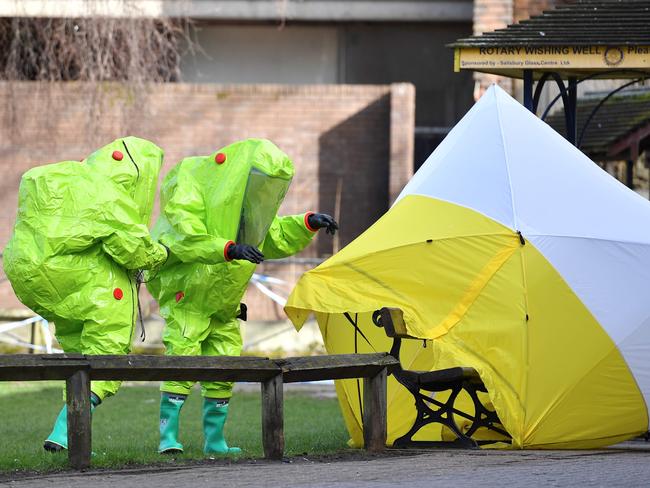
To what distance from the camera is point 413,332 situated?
348 inches

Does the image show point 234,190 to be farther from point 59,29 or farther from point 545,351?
point 59,29

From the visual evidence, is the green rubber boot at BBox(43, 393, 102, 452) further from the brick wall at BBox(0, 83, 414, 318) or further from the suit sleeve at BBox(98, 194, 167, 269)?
the brick wall at BBox(0, 83, 414, 318)

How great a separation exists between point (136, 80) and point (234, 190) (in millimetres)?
9875

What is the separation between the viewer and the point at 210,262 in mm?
8562

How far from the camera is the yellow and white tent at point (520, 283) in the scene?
8.73m

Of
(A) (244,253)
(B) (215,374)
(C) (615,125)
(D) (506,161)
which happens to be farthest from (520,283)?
(C) (615,125)

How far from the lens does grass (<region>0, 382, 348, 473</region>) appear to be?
26.5 feet

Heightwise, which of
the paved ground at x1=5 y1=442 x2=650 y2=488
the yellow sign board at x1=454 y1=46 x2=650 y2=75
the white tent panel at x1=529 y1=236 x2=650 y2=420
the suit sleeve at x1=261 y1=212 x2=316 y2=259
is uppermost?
the yellow sign board at x1=454 y1=46 x2=650 y2=75

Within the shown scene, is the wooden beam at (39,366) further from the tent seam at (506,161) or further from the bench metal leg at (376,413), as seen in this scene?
the tent seam at (506,161)

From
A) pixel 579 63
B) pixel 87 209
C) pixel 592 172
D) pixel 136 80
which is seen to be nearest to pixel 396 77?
pixel 136 80

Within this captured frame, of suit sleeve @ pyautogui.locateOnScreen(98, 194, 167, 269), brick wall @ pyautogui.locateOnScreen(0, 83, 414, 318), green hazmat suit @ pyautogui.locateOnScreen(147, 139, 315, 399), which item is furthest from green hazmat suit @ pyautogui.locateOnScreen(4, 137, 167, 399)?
brick wall @ pyautogui.locateOnScreen(0, 83, 414, 318)

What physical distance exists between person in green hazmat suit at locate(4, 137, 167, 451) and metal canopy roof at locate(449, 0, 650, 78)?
12.3 ft

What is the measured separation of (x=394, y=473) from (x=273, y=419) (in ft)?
3.28

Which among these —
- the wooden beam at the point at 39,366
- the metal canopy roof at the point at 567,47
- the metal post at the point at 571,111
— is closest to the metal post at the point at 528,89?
the metal canopy roof at the point at 567,47
